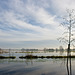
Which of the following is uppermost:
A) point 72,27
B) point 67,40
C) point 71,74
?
point 72,27

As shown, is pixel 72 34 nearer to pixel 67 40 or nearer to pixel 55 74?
pixel 67 40

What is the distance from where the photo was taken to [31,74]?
16.8 meters

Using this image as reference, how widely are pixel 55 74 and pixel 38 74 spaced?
214cm

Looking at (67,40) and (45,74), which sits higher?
(67,40)

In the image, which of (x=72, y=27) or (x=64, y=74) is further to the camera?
(x=72, y=27)

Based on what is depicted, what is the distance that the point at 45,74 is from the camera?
16.7 meters

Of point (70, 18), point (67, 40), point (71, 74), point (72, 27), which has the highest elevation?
point (70, 18)

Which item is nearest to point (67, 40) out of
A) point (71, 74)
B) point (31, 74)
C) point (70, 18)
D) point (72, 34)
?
point (72, 34)

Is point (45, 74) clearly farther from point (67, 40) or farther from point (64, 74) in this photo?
point (67, 40)

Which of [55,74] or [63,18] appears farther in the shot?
[63,18]

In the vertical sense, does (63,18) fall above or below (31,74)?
above

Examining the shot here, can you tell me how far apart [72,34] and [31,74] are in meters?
16.5

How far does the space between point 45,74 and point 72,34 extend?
51.4 feet

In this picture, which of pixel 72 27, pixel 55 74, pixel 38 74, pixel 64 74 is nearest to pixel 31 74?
pixel 38 74
